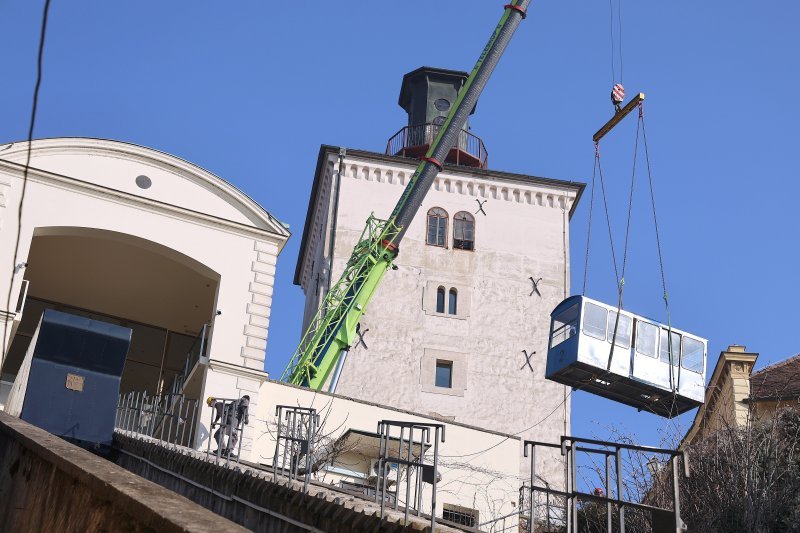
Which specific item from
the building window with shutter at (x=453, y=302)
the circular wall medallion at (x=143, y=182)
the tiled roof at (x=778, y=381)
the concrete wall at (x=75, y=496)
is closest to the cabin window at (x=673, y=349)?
the tiled roof at (x=778, y=381)

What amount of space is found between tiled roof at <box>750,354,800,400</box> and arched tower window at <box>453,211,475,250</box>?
47.6ft

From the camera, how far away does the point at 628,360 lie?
25.9m

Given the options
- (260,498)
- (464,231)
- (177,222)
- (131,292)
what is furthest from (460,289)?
(260,498)

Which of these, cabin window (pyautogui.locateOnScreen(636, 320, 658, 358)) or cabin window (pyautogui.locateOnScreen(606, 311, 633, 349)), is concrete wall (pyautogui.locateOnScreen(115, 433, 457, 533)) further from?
cabin window (pyautogui.locateOnScreen(636, 320, 658, 358))

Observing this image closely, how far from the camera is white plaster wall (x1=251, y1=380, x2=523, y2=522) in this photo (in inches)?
1105

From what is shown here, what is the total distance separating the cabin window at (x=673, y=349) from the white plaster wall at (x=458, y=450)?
6248 mm

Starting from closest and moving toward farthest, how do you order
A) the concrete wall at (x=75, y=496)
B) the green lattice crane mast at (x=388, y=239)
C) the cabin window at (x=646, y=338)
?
the concrete wall at (x=75, y=496) → the cabin window at (x=646, y=338) → the green lattice crane mast at (x=388, y=239)

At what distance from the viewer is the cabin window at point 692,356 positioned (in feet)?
87.3

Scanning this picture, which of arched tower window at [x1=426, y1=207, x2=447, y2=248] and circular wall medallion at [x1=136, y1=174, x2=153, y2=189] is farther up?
arched tower window at [x1=426, y1=207, x2=447, y2=248]

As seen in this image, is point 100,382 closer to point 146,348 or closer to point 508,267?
point 146,348

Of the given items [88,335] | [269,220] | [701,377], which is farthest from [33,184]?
[701,377]

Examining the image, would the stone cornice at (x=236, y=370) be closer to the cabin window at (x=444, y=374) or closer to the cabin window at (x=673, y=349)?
the cabin window at (x=673, y=349)

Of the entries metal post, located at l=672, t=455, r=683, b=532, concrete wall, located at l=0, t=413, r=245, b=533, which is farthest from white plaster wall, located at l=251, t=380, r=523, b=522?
concrete wall, located at l=0, t=413, r=245, b=533

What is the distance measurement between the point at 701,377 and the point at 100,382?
49.2 ft
